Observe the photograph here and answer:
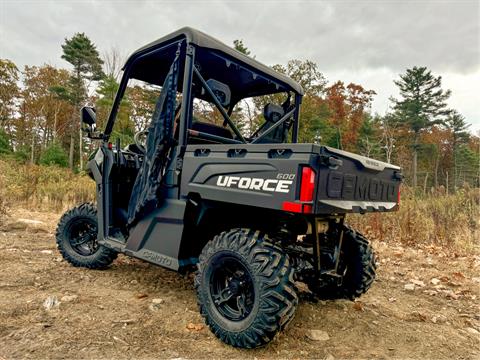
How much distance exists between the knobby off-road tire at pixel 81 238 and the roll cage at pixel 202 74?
979 millimetres

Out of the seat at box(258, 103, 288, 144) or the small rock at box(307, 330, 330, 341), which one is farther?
the seat at box(258, 103, 288, 144)

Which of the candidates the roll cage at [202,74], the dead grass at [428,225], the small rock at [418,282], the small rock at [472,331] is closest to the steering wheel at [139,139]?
the roll cage at [202,74]

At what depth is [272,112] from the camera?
3809 mm

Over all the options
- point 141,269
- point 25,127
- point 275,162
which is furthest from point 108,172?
point 25,127

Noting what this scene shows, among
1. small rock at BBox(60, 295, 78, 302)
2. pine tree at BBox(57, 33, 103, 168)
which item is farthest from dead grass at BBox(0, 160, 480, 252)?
pine tree at BBox(57, 33, 103, 168)

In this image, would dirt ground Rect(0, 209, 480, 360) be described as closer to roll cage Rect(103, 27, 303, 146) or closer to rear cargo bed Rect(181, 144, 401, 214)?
rear cargo bed Rect(181, 144, 401, 214)

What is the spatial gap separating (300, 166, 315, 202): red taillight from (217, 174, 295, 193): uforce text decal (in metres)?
0.08

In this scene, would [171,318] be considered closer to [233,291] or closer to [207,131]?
[233,291]

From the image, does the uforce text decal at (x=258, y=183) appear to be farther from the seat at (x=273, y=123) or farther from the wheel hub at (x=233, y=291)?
the seat at (x=273, y=123)

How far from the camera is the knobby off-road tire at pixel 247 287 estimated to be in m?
2.13

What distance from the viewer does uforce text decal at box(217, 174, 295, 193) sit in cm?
214

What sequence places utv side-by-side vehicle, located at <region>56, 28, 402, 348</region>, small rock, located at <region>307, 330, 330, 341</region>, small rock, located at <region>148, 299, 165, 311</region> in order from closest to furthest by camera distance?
utv side-by-side vehicle, located at <region>56, 28, 402, 348</region>, small rock, located at <region>307, 330, 330, 341</region>, small rock, located at <region>148, 299, 165, 311</region>

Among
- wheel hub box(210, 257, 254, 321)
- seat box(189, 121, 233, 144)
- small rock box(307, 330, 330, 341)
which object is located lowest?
small rock box(307, 330, 330, 341)

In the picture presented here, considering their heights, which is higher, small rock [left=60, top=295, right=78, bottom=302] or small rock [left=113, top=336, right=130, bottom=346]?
small rock [left=113, top=336, right=130, bottom=346]
